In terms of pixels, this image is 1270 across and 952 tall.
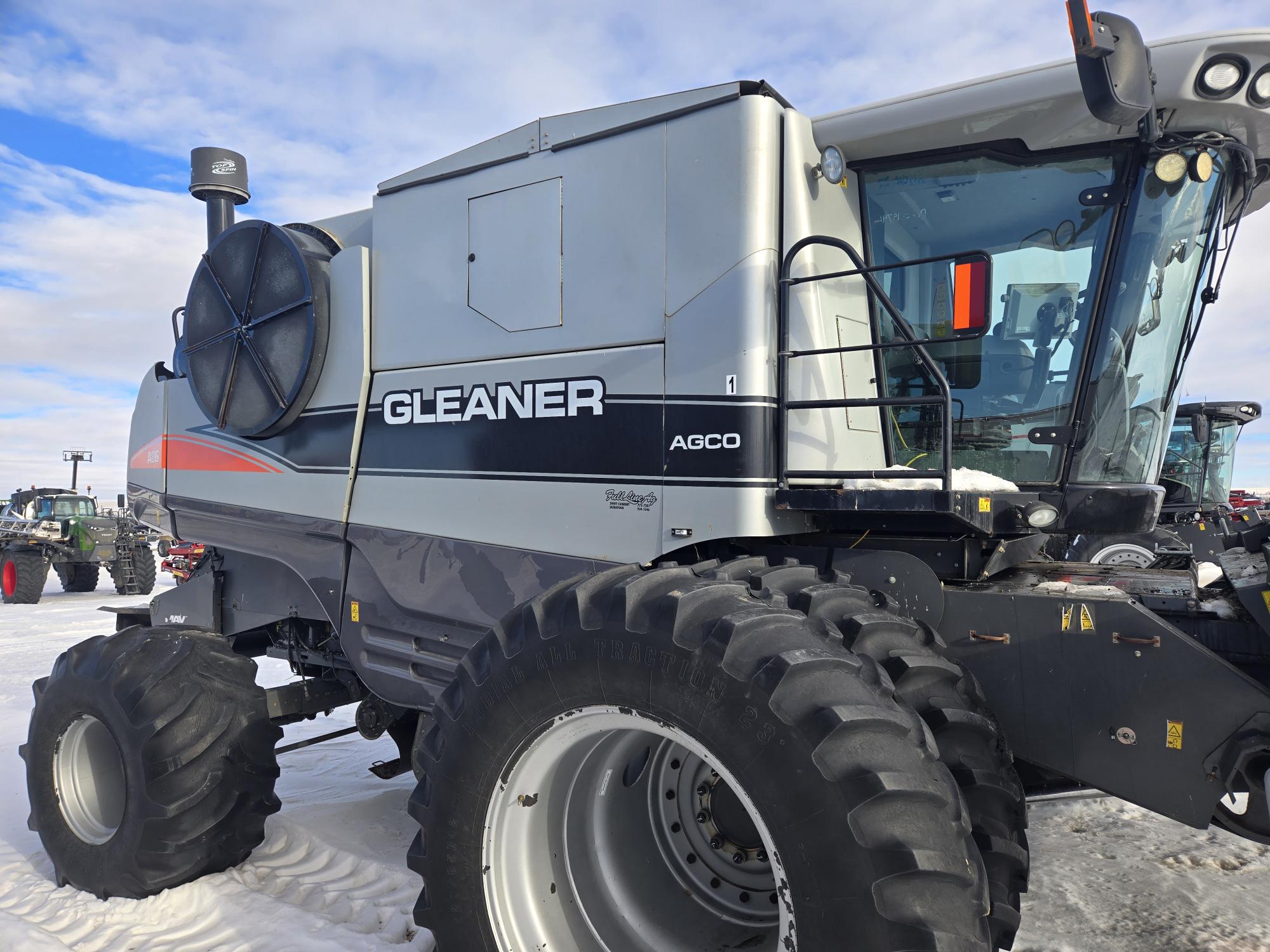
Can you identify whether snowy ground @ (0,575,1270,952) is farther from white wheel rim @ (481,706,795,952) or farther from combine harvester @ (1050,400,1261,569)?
combine harvester @ (1050,400,1261,569)

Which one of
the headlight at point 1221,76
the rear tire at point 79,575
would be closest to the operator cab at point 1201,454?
the headlight at point 1221,76

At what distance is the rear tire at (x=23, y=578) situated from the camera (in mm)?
17766

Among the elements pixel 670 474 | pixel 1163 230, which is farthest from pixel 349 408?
pixel 1163 230

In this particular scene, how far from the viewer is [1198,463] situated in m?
13.2

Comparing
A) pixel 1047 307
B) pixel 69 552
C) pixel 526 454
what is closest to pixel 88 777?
pixel 526 454

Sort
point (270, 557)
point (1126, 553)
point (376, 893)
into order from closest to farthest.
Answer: point (376, 893) → point (270, 557) → point (1126, 553)

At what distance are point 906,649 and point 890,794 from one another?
0.67 meters

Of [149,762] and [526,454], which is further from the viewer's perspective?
[149,762]

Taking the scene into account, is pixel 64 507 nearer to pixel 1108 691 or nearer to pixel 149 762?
pixel 149 762

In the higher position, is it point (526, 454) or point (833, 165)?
point (833, 165)

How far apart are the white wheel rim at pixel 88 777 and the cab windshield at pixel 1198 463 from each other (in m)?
13.5

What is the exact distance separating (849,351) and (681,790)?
1.63m

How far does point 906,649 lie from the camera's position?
2637 mm

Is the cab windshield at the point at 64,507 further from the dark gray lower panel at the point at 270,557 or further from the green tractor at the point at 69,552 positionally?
the dark gray lower panel at the point at 270,557
